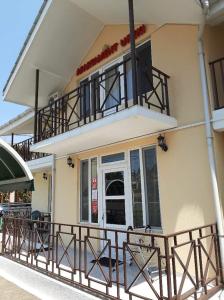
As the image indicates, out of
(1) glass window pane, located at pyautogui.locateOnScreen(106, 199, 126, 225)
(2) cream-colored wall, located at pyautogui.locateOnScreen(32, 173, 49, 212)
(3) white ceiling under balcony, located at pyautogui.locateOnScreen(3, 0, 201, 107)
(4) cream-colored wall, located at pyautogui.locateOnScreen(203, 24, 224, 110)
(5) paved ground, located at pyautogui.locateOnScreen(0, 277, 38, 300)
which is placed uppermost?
(3) white ceiling under balcony, located at pyautogui.locateOnScreen(3, 0, 201, 107)

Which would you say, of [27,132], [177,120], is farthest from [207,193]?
[27,132]

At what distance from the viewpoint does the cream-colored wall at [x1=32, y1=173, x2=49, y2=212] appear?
15751 millimetres

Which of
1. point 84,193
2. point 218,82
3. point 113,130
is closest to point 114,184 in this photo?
point 84,193

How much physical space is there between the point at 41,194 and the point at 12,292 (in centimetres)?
1000

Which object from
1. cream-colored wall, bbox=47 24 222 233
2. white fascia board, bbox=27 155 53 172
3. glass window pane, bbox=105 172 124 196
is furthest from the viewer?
white fascia board, bbox=27 155 53 172

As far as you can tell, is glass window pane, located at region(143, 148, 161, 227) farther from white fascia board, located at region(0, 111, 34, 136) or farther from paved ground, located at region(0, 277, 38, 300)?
white fascia board, located at region(0, 111, 34, 136)

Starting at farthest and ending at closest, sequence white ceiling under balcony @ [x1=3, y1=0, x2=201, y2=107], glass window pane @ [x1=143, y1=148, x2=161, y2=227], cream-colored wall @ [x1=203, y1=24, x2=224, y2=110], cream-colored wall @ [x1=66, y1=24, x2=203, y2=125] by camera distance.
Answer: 1. glass window pane @ [x1=143, y1=148, x2=161, y2=227]
2. white ceiling under balcony @ [x1=3, y1=0, x2=201, y2=107]
3. cream-colored wall @ [x1=66, y1=24, x2=203, y2=125]
4. cream-colored wall @ [x1=203, y1=24, x2=224, y2=110]

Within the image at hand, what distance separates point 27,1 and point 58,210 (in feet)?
26.7

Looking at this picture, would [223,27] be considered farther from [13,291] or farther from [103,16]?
[13,291]

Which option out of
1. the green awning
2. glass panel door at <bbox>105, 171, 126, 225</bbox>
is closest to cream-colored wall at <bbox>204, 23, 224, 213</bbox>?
glass panel door at <bbox>105, 171, 126, 225</bbox>

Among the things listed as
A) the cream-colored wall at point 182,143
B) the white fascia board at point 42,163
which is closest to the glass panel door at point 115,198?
the cream-colored wall at point 182,143

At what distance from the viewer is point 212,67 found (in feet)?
22.6

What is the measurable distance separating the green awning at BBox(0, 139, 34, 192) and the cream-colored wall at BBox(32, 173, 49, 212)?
285 inches

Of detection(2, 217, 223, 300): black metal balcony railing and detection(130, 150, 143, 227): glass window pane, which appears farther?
detection(130, 150, 143, 227): glass window pane
